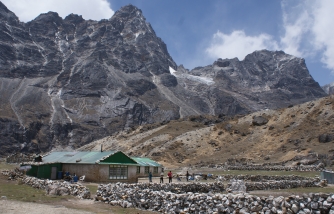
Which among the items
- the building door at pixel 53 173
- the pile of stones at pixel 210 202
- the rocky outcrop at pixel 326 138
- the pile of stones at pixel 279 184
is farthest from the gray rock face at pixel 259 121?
the pile of stones at pixel 210 202

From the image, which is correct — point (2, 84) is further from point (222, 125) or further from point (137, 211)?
point (137, 211)

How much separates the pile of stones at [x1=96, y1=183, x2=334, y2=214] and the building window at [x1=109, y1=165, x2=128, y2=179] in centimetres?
1469

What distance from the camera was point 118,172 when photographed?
35531 mm

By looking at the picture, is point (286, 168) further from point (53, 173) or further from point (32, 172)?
point (32, 172)

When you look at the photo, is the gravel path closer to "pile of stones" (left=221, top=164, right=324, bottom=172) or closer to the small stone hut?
the small stone hut

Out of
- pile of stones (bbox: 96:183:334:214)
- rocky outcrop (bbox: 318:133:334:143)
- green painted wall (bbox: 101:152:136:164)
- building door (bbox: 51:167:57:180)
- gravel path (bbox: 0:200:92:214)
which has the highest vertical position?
rocky outcrop (bbox: 318:133:334:143)

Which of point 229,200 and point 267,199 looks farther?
point 229,200

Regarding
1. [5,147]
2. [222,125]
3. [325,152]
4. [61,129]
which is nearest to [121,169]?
[325,152]

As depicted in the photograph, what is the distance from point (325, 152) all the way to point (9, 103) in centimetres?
16725

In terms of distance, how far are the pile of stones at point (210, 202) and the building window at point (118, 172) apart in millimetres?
14694

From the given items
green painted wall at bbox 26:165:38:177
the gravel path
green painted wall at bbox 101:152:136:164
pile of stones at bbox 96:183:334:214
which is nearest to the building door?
green painted wall at bbox 26:165:38:177

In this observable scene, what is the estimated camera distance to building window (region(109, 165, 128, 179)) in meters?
35.0

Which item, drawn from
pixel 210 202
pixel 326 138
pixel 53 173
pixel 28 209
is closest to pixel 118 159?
pixel 53 173

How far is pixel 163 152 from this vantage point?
78.7 meters
